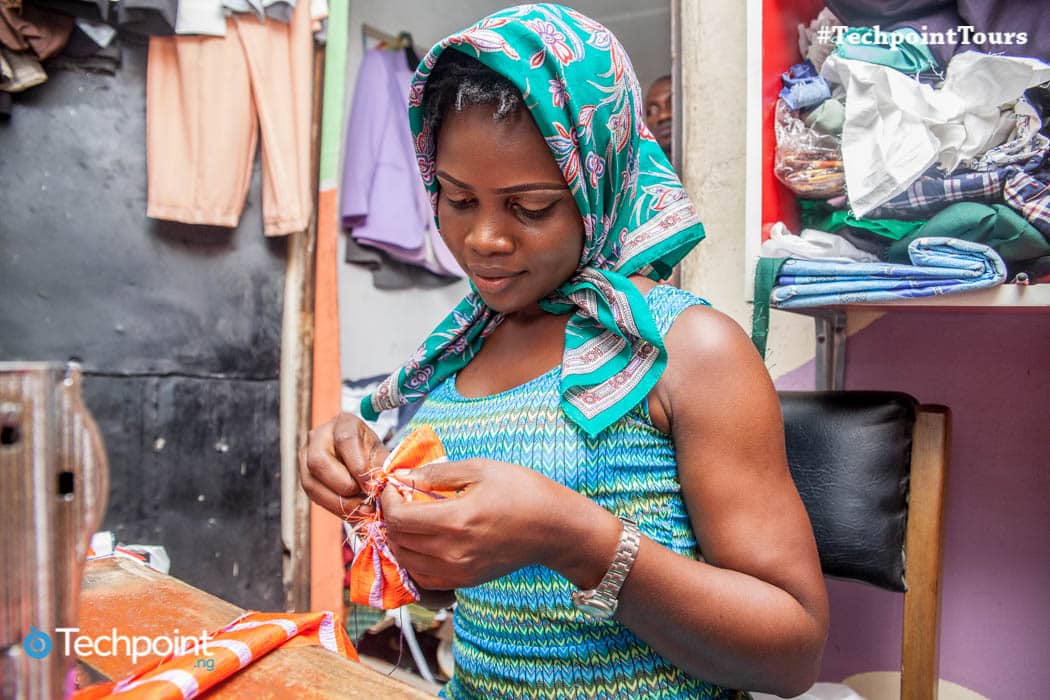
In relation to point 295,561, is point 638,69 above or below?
above

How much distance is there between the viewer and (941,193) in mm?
1244

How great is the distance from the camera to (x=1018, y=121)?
122 cm

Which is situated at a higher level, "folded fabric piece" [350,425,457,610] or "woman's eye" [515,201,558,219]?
"woman's eye" [515,201,558,219]

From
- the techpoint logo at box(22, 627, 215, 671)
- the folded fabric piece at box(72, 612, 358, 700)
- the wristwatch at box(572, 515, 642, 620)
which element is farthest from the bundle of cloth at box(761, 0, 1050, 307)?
the techpoint logo at box(22, 627, 215, 671)

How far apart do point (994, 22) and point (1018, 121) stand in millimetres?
215

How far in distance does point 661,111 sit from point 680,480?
2.15 meters

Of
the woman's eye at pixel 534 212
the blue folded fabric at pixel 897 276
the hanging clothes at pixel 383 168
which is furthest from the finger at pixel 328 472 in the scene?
the hanging clothes at pixel 383 168

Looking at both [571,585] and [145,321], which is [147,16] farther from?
[571,585]

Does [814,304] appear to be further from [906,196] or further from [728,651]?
[728,651]

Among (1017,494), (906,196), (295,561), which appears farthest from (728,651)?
(295,561)

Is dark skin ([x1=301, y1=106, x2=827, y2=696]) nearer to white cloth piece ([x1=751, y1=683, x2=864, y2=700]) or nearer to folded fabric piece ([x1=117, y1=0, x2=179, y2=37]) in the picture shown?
white cloth piece ([x1=751, y1=683, x2=864, y2=700])

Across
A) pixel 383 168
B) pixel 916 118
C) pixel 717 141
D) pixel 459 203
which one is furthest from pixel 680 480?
pixel 383 168

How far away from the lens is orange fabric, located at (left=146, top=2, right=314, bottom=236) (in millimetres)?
2188

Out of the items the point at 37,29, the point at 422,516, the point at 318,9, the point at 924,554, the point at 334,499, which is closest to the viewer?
the point at 422,516
